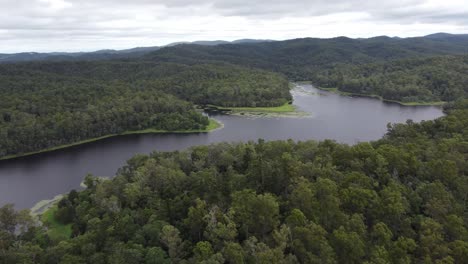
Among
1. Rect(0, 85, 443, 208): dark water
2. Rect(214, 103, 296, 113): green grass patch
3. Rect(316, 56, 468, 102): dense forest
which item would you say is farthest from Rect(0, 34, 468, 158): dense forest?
Rect(0, 85, 443, 208): dark water

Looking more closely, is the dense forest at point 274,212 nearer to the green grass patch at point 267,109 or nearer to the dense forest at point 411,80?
the green grass patch at point 267,109

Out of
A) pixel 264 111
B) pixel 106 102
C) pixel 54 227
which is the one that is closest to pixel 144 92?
pixel 106 102

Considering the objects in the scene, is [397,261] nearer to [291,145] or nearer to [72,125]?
[291,145]

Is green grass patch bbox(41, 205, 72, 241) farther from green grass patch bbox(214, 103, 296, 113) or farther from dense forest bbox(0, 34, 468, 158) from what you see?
green grass patch bbox(214, 103, 296, 113)

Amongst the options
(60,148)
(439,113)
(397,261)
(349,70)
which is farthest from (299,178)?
(349,70)

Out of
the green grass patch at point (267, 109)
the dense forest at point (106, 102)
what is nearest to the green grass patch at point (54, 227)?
the dense forest at point (106, 102)
